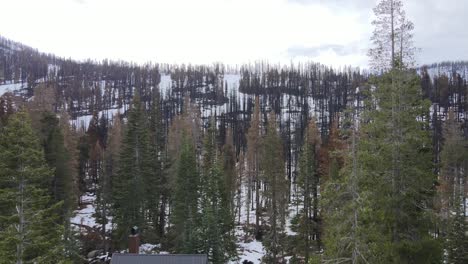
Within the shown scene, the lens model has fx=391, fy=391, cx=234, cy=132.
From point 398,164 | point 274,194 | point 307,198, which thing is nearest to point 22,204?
point 398,164

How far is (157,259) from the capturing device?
25266 millimetres

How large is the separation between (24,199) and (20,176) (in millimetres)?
1175

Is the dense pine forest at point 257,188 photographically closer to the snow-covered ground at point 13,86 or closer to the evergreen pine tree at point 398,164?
the evergreen pine tree at point 398,164

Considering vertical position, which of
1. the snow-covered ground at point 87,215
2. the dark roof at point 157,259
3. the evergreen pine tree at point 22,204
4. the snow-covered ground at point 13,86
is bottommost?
the snow-covered ground at point 87,215

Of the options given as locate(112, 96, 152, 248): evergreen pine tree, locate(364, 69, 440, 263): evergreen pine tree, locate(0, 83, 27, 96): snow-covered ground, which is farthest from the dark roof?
locate(0, 83, 27, 96): snow-covered ground

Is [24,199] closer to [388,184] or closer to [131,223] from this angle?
[388,184]

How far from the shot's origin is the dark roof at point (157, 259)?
82.6 feet

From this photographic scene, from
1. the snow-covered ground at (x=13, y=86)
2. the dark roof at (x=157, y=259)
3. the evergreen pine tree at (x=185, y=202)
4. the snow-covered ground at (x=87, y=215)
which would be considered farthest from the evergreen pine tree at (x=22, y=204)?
the snow-covered ground at (x=13, y=86)

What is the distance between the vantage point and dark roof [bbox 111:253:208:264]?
2517cm

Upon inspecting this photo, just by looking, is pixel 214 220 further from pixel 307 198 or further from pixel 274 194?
pixel 307 198

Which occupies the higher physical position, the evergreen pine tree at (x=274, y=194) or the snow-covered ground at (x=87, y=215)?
the evergreen pine tree at (x=274, y=194)

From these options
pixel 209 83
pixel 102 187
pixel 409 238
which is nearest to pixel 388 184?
pixel 409 238

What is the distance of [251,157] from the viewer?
5756cm

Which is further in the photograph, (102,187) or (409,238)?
(102,187)
